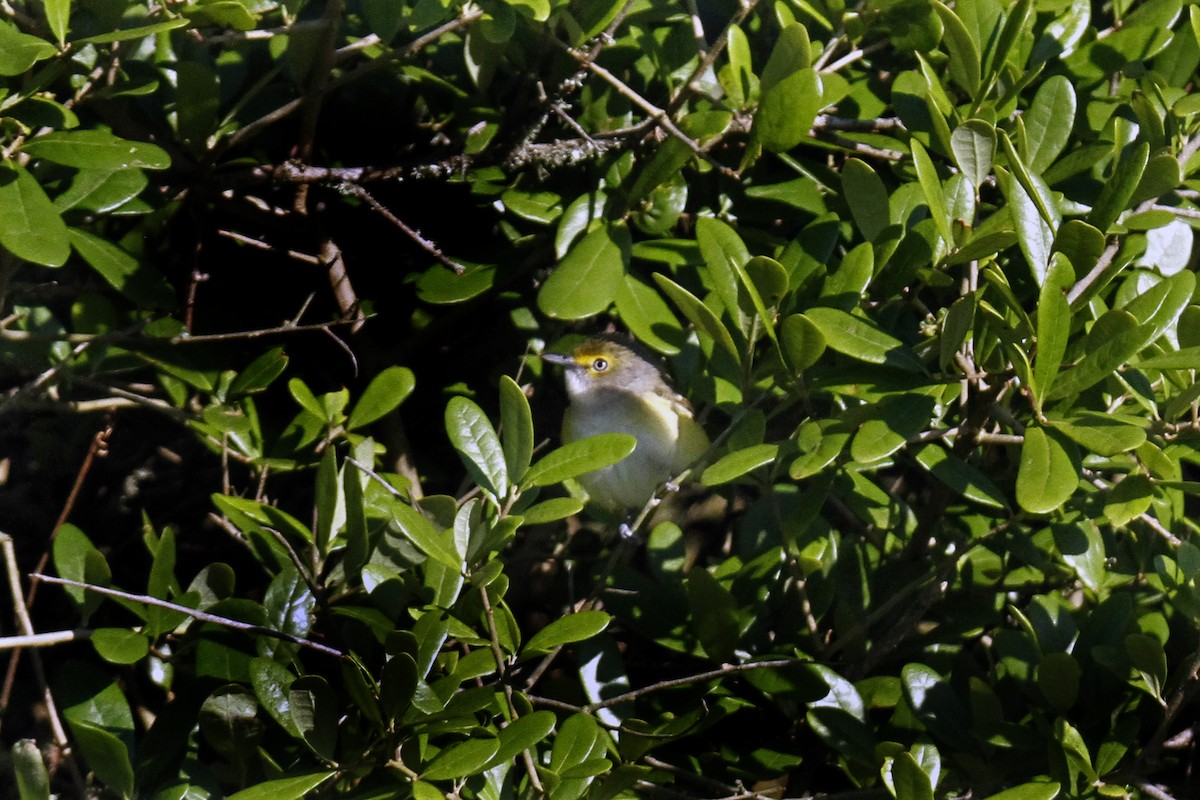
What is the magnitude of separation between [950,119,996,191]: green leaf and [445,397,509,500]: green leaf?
2.80 feet

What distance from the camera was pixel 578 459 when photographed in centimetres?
177

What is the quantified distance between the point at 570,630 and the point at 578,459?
0.27 meters

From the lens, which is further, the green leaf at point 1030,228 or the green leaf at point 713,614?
the green leaf at point 713,614

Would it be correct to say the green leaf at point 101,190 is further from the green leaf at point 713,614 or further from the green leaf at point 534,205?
the green leaf at point 713,614

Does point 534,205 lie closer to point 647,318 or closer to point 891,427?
point 647,318

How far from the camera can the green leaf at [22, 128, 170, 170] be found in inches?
75.5

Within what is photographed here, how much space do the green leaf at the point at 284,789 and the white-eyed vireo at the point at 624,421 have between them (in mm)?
1352

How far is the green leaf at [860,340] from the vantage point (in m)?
1.72

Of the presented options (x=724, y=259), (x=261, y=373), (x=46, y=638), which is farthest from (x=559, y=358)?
(x=46, y=638)

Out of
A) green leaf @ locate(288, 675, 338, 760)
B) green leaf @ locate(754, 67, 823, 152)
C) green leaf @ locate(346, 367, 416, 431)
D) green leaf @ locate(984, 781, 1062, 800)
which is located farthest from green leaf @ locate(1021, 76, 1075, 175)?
green leaf @ locate(288, 675, 338, 760)

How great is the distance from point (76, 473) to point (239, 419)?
3.47 ft

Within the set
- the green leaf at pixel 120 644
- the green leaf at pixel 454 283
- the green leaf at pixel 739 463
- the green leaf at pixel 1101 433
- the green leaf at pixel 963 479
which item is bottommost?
the green leaf at pixel 120 644

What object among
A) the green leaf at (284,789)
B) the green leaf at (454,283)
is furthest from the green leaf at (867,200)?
the green leaf at (284,789)

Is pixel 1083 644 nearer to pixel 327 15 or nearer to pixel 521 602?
pixel 521 602
